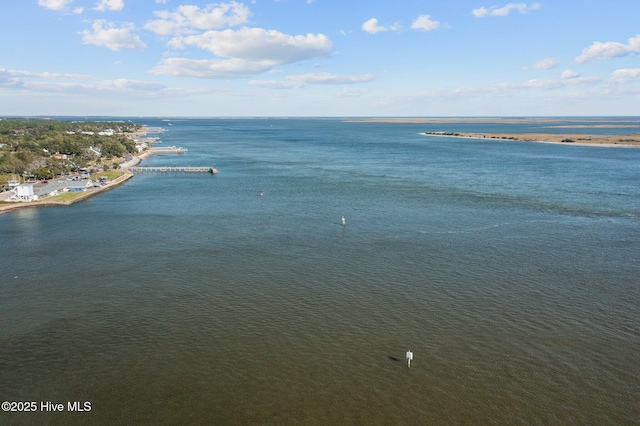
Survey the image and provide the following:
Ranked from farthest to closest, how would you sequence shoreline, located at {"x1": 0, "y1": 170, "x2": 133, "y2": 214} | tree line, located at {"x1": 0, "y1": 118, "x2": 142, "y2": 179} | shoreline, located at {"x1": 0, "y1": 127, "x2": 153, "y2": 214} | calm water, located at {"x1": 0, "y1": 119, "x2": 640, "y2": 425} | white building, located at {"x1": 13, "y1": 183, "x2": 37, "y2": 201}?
tree line, located at {"x1": 0, "y1": 118, "x2": 142, "y2": 179} → white building, located at {"x1": 13, "y1": 183, "x2": 37, "y2": 201} → shoreline, located at {"x1": 0, "y1": 127, "x2": 153, "y2": 214} → shoreline, located at {"x1": 0, "y1": 170, "x2": 133, "y2": 214} → calm water, located at {"x1": 0, "y1": 119, "x2": 640, "y2": 425}

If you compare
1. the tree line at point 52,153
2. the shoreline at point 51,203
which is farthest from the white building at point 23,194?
the tree line at point 52,153

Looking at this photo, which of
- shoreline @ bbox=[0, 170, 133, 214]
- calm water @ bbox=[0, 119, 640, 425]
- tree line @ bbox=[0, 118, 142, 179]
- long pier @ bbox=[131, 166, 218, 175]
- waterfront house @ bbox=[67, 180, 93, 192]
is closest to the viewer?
calm water @ bbox=[0, 119, 640, 425]

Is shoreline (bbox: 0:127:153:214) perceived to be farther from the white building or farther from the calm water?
the calm water

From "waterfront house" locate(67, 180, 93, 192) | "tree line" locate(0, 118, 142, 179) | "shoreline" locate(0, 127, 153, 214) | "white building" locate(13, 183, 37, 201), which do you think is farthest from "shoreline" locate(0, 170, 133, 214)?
"tree line" locate(0, 118, 142, 179)

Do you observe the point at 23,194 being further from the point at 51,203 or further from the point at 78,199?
the point at 78,199

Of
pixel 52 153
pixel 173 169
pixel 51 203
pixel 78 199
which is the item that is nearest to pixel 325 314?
pixel 51 203

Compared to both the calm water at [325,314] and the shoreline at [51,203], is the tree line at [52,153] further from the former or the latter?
the calm water at [325,314]

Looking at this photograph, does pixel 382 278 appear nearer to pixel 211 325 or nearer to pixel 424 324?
pixel 424 324

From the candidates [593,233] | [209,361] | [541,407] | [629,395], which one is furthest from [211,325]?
[593,233]

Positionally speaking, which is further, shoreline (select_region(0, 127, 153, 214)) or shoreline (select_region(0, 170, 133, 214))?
shoreline (select_region(0, 127, 153, 214))
